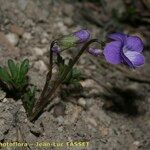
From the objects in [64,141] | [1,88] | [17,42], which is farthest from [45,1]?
[64,141]

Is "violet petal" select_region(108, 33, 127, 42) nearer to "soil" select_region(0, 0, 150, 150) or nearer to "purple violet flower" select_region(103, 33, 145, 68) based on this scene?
"purple violet flower" select_region(103, 33, 145, 68)

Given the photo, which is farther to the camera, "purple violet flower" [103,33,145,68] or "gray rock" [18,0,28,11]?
"gray rock" [18,0,28,11]

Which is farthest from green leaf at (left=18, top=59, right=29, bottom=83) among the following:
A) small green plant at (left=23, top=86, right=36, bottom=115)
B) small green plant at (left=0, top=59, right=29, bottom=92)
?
small green plant at (left=23, top=86, right=36, bottom=115)

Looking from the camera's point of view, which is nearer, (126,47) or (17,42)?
(126,47)

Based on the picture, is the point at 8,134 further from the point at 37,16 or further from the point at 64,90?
the point at 37,16

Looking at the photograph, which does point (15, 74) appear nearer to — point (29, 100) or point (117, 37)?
point (29, 100)

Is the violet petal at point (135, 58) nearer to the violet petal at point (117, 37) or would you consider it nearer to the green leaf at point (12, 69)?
the violet petal at point (117, 37)
